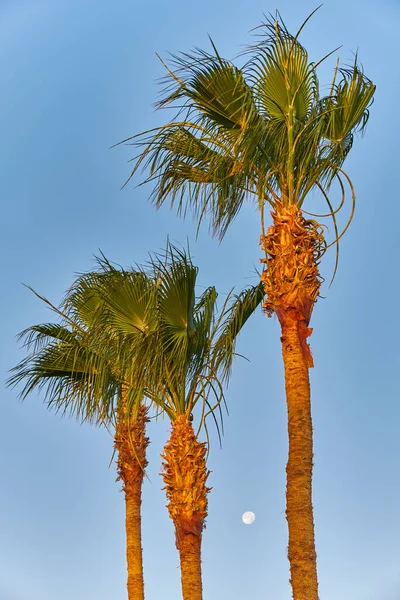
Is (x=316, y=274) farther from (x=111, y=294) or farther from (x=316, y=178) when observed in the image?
(x=111, y=294)

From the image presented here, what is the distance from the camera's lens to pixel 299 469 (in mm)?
10398

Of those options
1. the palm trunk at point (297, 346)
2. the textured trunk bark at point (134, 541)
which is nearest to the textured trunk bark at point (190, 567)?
the textured trunk bark at point (134, 541)

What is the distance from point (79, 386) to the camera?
54.1ft

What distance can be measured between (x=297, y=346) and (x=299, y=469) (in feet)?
4.70

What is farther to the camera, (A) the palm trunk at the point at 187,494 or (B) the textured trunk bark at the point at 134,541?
(B) the textured trunk bark at the point at 134,541

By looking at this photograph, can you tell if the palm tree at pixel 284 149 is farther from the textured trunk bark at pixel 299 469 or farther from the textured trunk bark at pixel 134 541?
the textured trunk bark at pixel 134 541

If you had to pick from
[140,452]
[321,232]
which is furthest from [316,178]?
[140,452]

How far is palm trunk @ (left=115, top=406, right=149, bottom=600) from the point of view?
57.8 feet

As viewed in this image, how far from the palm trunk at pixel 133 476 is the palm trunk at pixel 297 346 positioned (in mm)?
7102

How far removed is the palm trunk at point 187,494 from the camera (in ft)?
46.2

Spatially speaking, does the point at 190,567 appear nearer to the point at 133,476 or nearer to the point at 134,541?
the point at 134,541

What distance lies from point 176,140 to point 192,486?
5137 mm

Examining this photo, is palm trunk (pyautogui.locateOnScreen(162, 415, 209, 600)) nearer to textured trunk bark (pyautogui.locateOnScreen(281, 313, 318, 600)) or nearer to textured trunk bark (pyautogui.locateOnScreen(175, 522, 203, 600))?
textured trunk bark (pyautogui.locateOnScreen(175, 522, 203, 600))

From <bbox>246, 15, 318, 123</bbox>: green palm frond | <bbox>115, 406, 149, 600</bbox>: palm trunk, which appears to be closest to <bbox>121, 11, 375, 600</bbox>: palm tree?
<bbox>246, 15, 318, 123</bbox>: green palm frond
